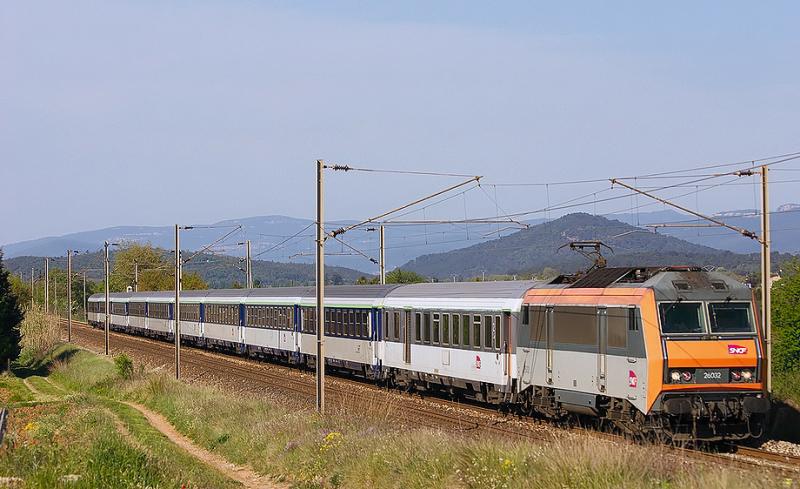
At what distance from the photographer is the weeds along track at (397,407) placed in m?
18.0

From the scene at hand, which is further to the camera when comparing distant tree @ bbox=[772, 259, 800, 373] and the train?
distant tree @ bbox=[772, 259, 800, 373]

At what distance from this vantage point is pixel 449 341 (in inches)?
1115

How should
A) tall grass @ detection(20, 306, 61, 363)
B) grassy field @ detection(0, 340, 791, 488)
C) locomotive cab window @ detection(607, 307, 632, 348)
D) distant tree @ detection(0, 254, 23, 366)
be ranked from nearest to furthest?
1. grassy field @ detection(0, 340, 791, 488)
2. locomotive cab window @ detection(607, 307, 632, 348)
3. distant tree @ detection(0, 254, 23, 366)
4. tall grass @ detection(20, 306, 61, 363)

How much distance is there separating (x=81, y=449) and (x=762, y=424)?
12.9 m

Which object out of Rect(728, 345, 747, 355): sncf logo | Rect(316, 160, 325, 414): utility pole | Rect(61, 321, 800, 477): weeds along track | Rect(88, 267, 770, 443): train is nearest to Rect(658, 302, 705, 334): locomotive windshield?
Rect(88, 267, 770, 443): train

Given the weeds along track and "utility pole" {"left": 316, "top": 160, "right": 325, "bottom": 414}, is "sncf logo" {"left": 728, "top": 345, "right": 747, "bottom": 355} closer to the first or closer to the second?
the weeds along track

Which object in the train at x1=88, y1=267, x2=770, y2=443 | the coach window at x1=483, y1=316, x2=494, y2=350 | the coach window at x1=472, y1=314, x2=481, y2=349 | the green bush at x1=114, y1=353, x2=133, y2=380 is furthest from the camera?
the green bush at x1=114, y1=353, x2=133, y2=380

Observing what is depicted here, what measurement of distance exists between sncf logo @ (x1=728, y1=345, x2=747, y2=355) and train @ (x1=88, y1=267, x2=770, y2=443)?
1.0 inches

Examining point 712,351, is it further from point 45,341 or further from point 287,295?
point 45,341

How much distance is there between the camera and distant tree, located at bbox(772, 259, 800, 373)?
3412 centimetres

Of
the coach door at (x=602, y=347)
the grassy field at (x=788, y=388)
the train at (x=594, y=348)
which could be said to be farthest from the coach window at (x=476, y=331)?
the grassy field at (x=788, y=388)

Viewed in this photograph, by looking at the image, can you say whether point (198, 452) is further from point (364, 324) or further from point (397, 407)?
point (364, 324)

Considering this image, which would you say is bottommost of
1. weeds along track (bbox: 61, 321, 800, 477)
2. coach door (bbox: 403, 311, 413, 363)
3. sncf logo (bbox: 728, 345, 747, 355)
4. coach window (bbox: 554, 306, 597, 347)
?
weeds along track (bbox: 61, 321, 800, 477)

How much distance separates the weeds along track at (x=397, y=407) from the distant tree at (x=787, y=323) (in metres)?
11.7
